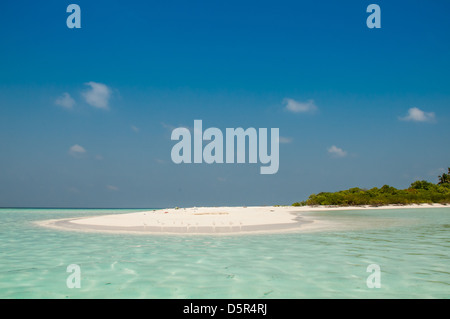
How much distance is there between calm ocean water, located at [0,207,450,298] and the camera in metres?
8.00

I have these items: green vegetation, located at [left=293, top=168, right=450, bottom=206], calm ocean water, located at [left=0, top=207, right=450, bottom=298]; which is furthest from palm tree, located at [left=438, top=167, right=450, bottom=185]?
calm ocean water, located at [left=0, top=207, right=450, bottom=298]

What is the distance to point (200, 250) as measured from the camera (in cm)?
1434

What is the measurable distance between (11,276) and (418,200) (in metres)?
91.9
